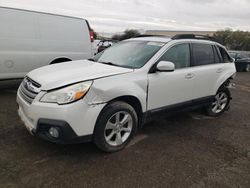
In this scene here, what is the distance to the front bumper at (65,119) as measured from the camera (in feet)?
9.04

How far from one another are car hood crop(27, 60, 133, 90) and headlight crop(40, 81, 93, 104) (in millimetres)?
80

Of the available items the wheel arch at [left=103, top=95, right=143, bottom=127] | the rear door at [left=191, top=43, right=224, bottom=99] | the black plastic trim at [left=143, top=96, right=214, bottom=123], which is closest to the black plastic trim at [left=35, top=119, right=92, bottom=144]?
the wheel arch at [left=103, top=95, right=143, bottom=127]

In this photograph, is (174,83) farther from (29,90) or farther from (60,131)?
(29,90)

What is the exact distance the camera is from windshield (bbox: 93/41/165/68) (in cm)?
372

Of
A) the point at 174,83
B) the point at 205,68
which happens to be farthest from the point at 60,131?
the point at 205,68

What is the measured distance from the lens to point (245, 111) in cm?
587

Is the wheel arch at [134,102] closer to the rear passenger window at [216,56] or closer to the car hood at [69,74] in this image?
the car hood at [69,74]

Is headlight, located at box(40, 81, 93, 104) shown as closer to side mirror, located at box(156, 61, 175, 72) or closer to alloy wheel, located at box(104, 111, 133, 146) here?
alloy wheel, located at box(104, 111, 133, 146)

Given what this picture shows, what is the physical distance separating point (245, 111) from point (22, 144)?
5.21 m

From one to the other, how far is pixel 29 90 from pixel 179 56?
8.40 feet

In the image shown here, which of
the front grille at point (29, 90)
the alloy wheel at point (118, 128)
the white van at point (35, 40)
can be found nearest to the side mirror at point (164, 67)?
the alloy wheel at point (118, 128)

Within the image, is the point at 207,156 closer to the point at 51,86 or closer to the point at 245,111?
the point at 51,86

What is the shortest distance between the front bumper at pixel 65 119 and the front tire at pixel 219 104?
3086 millimetres

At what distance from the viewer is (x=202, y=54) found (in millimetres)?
4609
